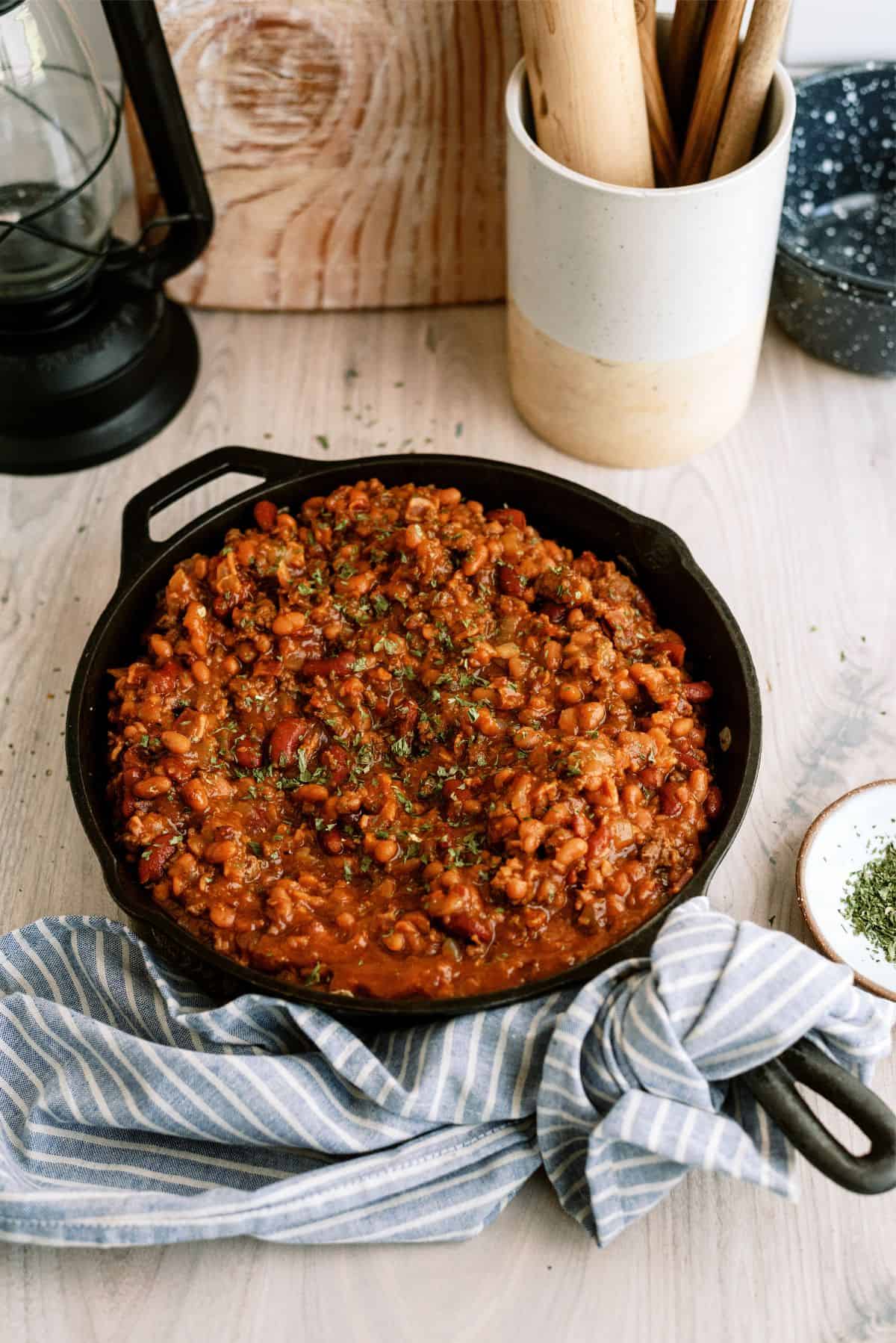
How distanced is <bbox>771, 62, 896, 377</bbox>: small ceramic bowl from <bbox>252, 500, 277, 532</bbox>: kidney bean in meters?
1.02

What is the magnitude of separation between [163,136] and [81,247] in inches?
8.9

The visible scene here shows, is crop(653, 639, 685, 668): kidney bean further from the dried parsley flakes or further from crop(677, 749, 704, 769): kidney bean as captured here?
the dried parsley flakes

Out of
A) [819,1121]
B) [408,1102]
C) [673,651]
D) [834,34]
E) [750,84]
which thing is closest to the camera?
[819,1121]

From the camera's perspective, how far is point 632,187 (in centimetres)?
213

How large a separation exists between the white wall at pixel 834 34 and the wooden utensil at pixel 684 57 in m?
0.48

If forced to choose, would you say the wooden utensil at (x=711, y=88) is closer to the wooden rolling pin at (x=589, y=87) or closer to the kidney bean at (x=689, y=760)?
the wooden rolling pin at (x=589, y=87)

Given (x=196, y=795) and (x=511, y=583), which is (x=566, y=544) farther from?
(x=196, y=795)

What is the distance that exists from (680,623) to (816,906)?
460mm

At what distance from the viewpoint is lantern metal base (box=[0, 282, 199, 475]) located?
2.33 meters

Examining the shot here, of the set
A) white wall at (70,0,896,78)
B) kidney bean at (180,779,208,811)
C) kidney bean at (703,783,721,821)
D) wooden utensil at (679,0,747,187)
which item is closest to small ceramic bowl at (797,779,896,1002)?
kidney bean at (703,783,721,821)

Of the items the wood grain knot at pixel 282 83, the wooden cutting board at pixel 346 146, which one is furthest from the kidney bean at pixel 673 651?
the wood grain knot at pixel 282 83

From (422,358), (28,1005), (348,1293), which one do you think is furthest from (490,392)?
(348,1293)

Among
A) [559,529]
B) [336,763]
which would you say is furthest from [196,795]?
[559,529]

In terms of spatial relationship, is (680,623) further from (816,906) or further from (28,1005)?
(28,1005)
